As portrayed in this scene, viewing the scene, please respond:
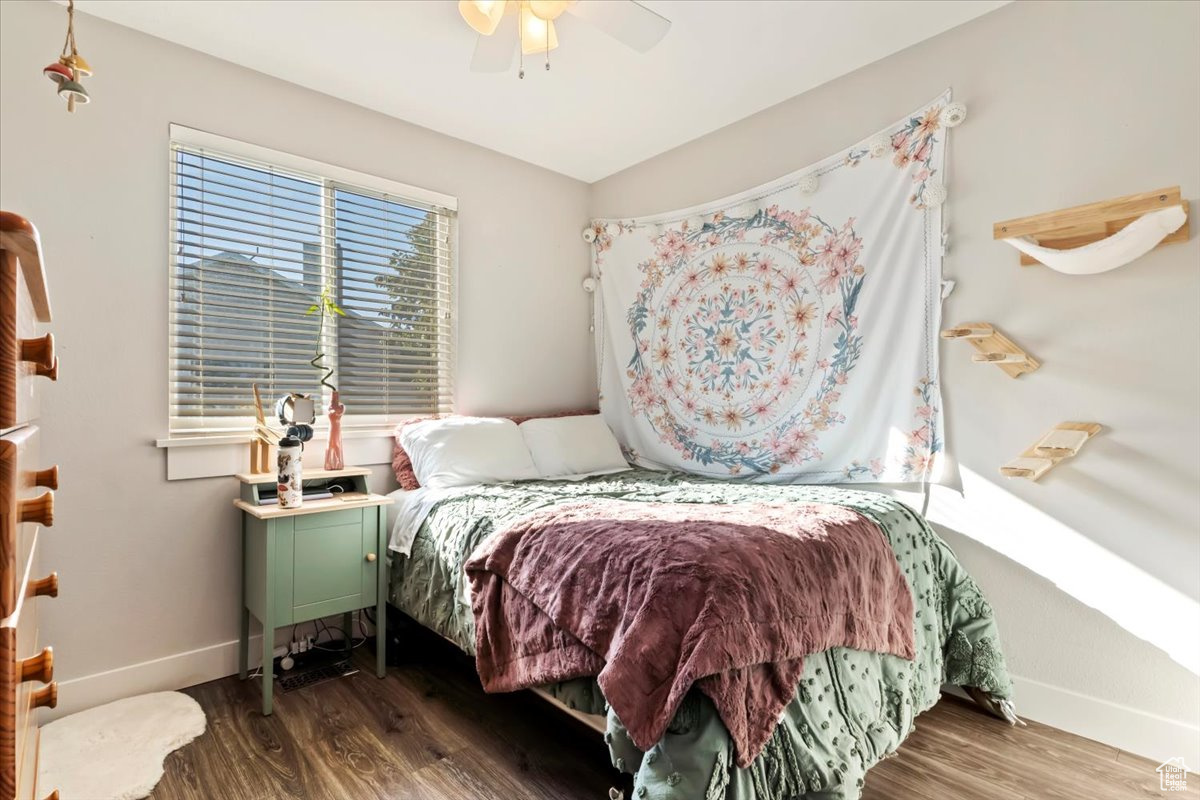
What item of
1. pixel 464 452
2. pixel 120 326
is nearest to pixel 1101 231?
pixel 464 452

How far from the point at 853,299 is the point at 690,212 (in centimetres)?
101

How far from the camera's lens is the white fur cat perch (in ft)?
5.58

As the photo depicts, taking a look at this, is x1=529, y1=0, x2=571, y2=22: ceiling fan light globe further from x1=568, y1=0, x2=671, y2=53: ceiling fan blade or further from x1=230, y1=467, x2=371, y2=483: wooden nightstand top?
x1=230, y1=467, x2=371, y2=483: wooden nightstand top

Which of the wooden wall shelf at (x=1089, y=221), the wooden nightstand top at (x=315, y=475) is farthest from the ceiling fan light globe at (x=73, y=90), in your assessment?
the wooden wall shelf at (x=1089, y=221)

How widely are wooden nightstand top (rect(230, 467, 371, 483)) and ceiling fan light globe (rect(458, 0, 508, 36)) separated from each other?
1666mm

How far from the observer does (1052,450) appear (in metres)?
1.92

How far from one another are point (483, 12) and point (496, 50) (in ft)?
0.61

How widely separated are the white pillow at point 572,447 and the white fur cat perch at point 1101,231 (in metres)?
1.87

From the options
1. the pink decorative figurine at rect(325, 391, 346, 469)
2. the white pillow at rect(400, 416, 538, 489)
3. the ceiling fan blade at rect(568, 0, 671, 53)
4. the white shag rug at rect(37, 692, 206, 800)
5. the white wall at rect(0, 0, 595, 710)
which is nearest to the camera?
the white shag rug at rect(37, 692, 206, 800)

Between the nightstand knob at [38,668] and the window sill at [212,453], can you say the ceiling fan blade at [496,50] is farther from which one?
the nightstand knob at [38,668]

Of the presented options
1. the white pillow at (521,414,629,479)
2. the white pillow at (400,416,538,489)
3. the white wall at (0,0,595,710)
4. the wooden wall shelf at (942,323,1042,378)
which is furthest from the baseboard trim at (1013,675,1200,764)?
the white wall at (0,0,595,710)

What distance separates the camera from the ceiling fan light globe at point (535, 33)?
1968 millimetres

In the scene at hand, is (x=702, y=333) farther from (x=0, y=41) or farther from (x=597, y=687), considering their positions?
(x=0, y=41)

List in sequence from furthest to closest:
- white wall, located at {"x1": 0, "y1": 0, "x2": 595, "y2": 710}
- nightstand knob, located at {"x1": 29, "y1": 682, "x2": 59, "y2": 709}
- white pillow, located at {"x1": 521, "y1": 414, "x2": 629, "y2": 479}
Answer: white pillow, located at {"x1": 521, "y1": 414, "x2": 629, "y2": 479}
white wall, located at {"x1": 0, "y1": 0, "x2": 595, "y2": 710}
nightstand knob, located at {"x1": 29, "y1": 682, "x2": 59, "y2": 709}
